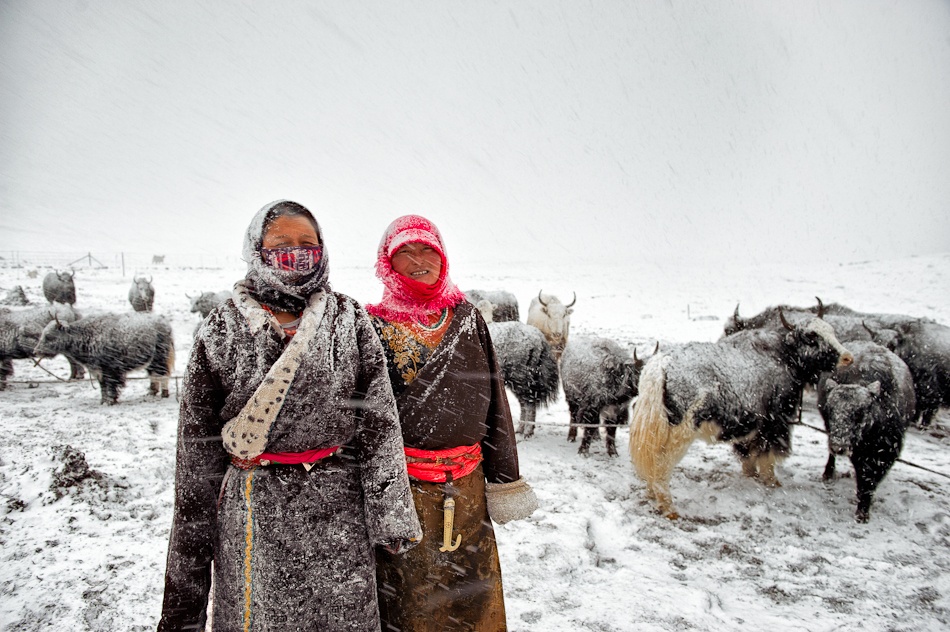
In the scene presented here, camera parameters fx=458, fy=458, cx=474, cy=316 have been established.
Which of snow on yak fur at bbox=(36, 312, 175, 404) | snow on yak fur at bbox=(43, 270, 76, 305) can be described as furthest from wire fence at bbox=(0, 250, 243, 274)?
snow on yak fur at bbox=(36, 312, 175, 404)

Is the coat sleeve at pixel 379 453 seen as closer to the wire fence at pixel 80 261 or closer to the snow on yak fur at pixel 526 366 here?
the snow on yak fur at pixel 526 366

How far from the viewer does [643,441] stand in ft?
13.4

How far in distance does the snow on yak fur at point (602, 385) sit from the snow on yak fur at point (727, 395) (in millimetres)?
1259

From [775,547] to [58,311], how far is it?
409 inches

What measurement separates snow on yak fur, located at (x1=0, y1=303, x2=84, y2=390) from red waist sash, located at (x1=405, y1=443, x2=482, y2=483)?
8553 mm

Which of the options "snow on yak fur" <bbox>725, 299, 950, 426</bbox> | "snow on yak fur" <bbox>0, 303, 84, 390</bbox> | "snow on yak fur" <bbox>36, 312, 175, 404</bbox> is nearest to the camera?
"snow on yak fur" <bbox>725, 299, 950, 426</bbox>

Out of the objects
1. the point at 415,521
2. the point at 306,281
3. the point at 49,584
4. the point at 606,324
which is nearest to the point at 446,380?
the point at 415,521

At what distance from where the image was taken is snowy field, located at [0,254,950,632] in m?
2.76

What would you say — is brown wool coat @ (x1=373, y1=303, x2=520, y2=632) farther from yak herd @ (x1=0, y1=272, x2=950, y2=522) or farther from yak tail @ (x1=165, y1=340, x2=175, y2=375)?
yak tail @ (x1=165, y1=340, x2=175, y2=375)

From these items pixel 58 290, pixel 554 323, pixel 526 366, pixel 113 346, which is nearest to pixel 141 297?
pixel 58 290

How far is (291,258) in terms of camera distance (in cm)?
146

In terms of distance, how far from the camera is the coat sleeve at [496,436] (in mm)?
1940

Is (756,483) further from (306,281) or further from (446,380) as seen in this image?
(306,281)

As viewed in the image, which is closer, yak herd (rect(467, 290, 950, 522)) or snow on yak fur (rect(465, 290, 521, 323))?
yak herd (rect(467, 290, 950, 522))
